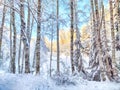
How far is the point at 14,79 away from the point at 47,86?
1.30 m

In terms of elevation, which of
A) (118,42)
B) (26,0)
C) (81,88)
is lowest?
(81,88)

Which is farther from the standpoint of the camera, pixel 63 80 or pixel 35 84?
pixel 63 80

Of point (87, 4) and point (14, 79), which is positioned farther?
point (87, 4)

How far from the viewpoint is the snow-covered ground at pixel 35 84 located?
10.6 metres

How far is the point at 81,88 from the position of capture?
11.9m

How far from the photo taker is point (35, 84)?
11.0 m

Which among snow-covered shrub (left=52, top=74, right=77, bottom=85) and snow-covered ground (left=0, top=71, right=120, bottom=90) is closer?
snow-covered ground (left=0, top=71, right=120, bottom=90)

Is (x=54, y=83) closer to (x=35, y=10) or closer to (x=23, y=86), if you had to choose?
(x=23, y=86)

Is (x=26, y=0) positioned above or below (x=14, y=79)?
above

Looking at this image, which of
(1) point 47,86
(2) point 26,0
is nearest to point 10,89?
(1) point 47,86

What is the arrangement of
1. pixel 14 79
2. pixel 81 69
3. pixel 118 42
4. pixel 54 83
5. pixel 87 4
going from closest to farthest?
pixel 14 79
pixel 54 83
pixel 81 69
pixel 118 42
pixel 87 4

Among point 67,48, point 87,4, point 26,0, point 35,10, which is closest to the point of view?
point 35,10

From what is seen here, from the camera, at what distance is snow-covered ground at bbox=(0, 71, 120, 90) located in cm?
1062

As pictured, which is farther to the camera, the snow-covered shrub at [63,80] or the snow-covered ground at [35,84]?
the snow-covered shrub at [63,80]
